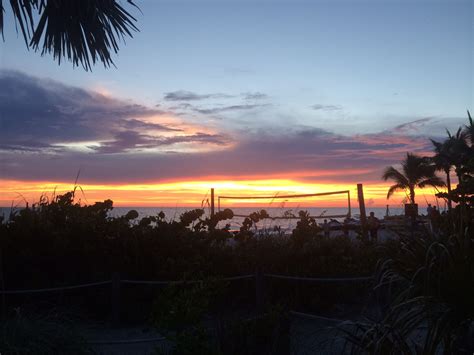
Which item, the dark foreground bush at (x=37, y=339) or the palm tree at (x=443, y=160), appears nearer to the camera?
the dark foreground bush at (x=37, y=339)

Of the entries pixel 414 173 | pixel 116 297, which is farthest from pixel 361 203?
pixel 414 173

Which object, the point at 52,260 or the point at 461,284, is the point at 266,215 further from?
the point at 461,284

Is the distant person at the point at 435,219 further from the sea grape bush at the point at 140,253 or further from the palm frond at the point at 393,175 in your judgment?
the palm frond at the point at 393,175

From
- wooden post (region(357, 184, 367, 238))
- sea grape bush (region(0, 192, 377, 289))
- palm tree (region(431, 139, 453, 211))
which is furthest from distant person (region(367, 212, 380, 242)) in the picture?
palm tree (region(431, 139, 453, 211))

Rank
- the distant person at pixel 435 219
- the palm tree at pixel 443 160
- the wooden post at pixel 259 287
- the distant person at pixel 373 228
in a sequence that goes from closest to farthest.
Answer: the distant person at pixel 435 219 < the wooden post at pixel 259 287 < the distant person at pixel 373 228 < the palm tree at pixel 443 160

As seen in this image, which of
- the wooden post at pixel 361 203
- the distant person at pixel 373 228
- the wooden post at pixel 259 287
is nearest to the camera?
the wooden post at pixel 259 287

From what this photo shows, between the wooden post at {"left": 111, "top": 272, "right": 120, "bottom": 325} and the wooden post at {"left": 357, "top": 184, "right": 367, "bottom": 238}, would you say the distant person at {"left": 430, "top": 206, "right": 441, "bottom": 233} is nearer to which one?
the wooden post at {"left": 111, "top": 272, "right": 120, "bottom": 325}

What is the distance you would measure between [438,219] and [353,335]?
4.00ft

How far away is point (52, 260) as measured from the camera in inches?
347

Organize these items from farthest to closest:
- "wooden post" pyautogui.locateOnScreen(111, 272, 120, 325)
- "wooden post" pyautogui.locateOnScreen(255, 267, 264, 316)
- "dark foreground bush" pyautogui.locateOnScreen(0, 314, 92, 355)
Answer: "wooden post" pyautogui.locateOnScreen(111, 272, 120, 325) → "wooden post" pyautogui.locateOnScreen(255, 267, 264, 316) → "dark foreground bush" pyautogui.locateOnScreen(0, 314, 92, 355)

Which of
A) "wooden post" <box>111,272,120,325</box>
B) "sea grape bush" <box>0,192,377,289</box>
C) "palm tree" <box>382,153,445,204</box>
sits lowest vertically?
"wooden post" <box>111,272,120,325</box>

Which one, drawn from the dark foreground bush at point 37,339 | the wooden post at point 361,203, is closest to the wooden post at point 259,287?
the dark foreground bush at point 37,339

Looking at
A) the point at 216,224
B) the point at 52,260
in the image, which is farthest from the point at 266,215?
the point at 52,260

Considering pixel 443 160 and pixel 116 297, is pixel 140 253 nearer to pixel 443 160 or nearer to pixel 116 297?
pixel 116 297
